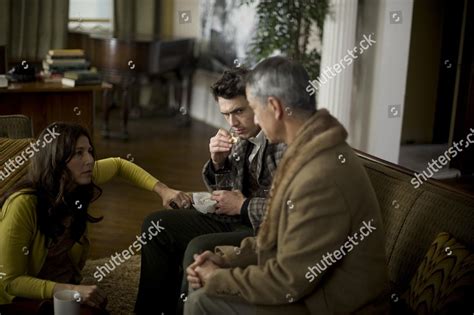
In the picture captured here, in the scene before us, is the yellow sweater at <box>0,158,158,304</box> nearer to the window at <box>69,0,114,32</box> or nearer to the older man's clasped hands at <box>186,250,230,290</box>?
the older man's clasped hands at <box>186,250,230,290</box>

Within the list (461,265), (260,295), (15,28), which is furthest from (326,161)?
(15,28)

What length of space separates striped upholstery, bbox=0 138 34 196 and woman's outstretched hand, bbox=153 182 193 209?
1.84 ft

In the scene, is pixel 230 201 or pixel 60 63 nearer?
pixel 230 201

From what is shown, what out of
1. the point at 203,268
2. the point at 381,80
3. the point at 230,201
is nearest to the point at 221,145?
the point at 230,201

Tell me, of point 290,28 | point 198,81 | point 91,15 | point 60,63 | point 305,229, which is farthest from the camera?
point 198,81

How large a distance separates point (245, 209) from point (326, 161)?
0.83 metres

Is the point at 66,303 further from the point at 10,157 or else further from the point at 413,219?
the point at 413,219

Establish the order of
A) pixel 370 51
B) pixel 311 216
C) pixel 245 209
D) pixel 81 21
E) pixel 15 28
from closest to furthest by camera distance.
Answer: pixel 311 216
pixel 245 209
pixel 370 51
pixel 15 28
pixel 81 21

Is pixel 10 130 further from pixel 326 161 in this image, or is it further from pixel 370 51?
pixel 370 51

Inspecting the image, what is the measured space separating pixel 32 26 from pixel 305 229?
19.7ft

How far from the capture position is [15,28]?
7176 mm

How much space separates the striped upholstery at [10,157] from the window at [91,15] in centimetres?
483

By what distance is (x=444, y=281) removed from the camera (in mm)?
2158

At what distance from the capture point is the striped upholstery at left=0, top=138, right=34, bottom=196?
2746mm
